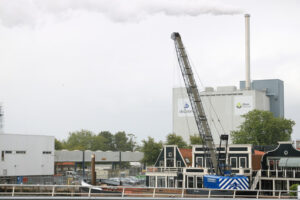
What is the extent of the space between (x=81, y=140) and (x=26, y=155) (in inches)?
3329

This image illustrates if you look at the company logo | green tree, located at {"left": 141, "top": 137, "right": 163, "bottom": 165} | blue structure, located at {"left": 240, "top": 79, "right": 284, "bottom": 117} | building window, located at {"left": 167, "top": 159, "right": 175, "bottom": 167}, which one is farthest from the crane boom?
blue structure, located at {"left": 240, "top": 79, "right": 284, "bottom": 117}

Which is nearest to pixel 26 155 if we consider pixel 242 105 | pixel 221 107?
pixel 221 107

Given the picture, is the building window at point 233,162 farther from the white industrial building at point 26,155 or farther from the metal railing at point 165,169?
the white industrial building at point 26,155

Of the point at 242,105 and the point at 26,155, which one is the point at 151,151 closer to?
the point at 26,155

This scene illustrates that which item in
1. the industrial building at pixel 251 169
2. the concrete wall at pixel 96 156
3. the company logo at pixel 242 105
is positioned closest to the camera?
the industrial building at pixel 251 169

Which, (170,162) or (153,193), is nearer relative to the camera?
(153,193)

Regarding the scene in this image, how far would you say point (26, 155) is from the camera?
263ft

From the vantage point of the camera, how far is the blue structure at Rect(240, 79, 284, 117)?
486 ft

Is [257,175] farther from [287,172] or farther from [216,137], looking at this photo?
[216,137]

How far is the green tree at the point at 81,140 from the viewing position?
162m

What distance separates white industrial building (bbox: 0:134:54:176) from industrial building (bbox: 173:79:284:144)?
55989 mm

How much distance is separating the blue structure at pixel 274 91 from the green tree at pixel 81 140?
199ft

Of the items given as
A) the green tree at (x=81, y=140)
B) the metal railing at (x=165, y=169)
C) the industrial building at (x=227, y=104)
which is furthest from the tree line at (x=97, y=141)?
the metal railing at (x=165, y=169)

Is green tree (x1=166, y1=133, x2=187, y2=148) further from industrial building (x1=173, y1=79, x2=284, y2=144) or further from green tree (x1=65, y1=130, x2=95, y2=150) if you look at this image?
green tree (x1=65, y1=130, x2=95, y2=150)
